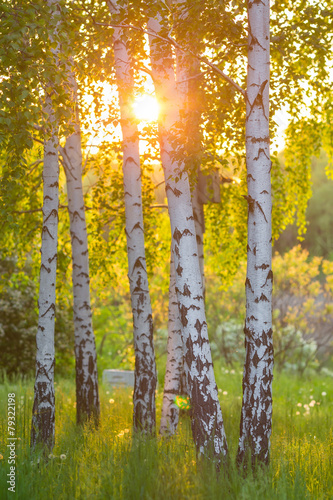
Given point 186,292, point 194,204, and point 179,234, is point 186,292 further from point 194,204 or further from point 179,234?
point 194,204

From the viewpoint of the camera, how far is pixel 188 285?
13.5 feet

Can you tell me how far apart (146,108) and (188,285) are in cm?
192

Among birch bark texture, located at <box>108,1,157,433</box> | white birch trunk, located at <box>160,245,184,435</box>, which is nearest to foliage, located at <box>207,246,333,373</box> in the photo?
white birch trunk, located at <box>160,245,184,435</box>

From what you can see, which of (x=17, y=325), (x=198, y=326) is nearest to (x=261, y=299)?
(x=198, y=326)

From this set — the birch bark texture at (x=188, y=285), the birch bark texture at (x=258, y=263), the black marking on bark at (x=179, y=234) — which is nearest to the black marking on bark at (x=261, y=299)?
the birch bark texture at (x=258, y=263)

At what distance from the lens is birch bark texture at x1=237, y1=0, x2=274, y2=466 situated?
3.90m

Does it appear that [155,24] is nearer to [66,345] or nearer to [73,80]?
[73,80]

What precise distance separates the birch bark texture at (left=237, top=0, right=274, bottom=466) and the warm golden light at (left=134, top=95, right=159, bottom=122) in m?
1.00

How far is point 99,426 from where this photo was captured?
19.6 ft

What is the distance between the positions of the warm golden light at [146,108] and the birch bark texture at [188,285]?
0.31 meters

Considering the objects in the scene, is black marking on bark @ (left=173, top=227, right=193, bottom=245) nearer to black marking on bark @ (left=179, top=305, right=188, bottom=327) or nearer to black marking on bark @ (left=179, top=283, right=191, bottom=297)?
black marking on bark @ (left=179, top=283, right=191, bottom=297)

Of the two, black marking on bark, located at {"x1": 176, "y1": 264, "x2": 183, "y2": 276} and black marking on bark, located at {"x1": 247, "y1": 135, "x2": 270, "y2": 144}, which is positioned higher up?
black marking on bark, located at {"x1": 247, "y1": 135, "x2": 270, "y2": 144}

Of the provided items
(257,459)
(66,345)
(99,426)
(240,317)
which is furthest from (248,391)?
(240,317)

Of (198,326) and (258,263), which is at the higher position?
(258,263)
